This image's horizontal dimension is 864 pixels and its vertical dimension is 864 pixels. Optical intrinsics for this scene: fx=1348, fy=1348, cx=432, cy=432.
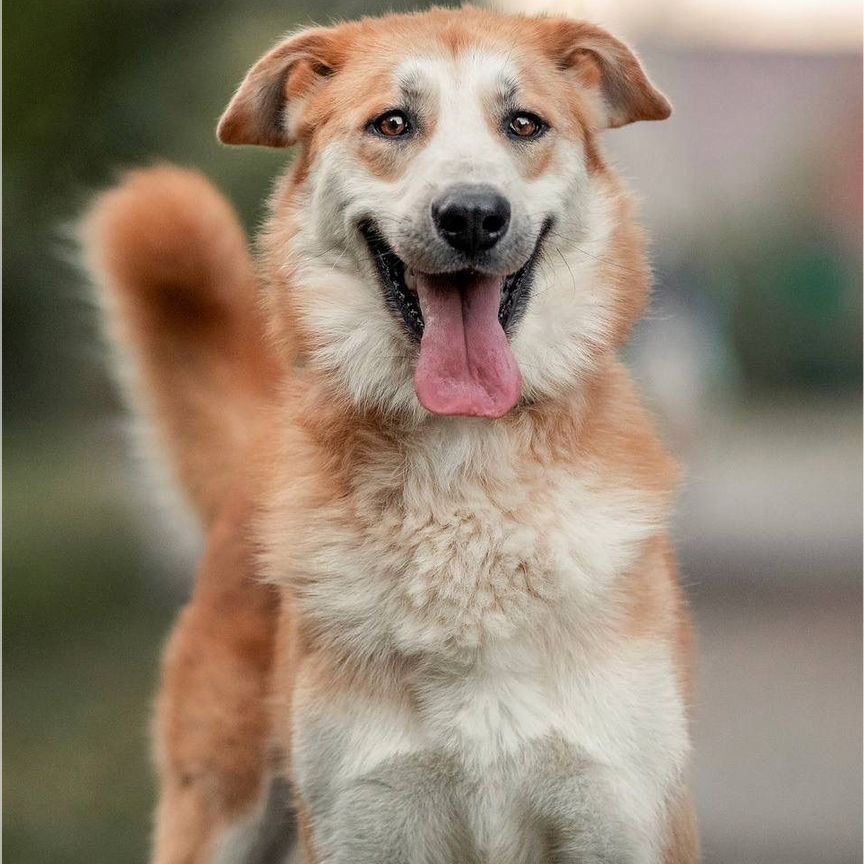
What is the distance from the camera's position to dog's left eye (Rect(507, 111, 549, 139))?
3.10m

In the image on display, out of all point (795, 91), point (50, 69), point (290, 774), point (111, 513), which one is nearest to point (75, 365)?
point (111, 513)

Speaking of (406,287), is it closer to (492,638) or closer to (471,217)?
(471,217)

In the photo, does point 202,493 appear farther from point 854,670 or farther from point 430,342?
point 854,670

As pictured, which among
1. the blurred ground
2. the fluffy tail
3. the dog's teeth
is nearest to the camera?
the dog's teeth

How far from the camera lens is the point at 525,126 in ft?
10.2

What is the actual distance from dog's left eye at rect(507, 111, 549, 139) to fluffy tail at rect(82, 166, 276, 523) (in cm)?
137

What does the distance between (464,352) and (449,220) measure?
0.30 metres

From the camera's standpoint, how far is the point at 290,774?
321 cm

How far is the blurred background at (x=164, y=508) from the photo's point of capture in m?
5.26

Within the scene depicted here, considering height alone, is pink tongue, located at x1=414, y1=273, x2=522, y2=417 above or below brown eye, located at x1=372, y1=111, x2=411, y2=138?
below

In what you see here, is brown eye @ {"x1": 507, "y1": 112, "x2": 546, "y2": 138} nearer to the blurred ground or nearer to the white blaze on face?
the white blaze on face

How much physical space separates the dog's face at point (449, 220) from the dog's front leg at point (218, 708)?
0.91 meters

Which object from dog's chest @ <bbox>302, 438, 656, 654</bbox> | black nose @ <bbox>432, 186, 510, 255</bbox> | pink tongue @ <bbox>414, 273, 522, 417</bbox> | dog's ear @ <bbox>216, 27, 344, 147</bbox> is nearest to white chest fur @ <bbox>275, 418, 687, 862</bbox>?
dog's chest @ <bbox>302, 438, 656, 654</bbox>

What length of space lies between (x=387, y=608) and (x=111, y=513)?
7.09 m
